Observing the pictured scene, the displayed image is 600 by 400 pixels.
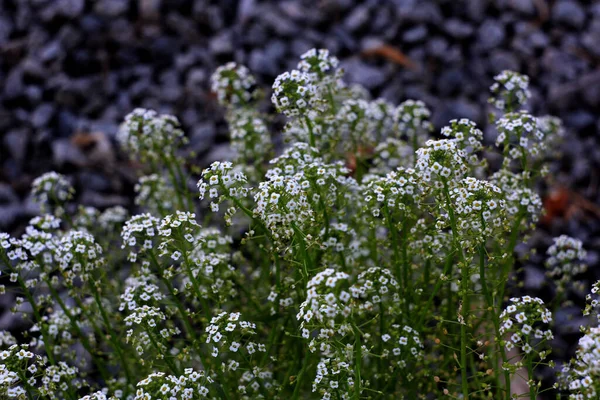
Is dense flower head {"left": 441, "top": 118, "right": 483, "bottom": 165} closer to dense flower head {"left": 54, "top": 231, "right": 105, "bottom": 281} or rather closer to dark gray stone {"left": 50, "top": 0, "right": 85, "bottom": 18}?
dense flower head {"left": 54, "top": 231, "right": 105, "bottom": 281}

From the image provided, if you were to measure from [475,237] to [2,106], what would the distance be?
6.62 metres

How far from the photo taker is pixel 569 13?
907 cm

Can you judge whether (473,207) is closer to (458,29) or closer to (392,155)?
(392,155)

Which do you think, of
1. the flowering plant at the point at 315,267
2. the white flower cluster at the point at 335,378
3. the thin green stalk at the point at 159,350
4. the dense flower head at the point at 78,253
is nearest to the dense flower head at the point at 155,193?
the flowering plant at the point at 315,267

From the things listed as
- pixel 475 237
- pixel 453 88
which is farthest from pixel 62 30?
pixel 475 237

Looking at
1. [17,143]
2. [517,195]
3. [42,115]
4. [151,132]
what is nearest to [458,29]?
[517,195]

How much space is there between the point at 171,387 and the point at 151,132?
6.91 ft

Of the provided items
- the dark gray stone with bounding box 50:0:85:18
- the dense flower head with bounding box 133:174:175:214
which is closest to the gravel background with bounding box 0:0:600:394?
the dark gray stone with bounding box 50:0:85:18

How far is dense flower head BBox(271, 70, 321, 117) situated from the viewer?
167 inches

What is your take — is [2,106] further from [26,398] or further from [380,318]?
[380,318]

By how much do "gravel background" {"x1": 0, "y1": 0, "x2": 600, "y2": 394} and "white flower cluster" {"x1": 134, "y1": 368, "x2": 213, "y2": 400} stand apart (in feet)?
14.2

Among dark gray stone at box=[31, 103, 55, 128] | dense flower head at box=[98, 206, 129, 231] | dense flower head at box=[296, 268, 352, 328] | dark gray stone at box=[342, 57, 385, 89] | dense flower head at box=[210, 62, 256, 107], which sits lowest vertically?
dense flower head at box=[296, 268, 352, 328]

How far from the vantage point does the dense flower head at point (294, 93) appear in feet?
13.9

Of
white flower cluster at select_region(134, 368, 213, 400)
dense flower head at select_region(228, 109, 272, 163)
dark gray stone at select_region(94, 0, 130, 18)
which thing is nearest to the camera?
white flower cluster at select_region(134, 368, 213, 400)
